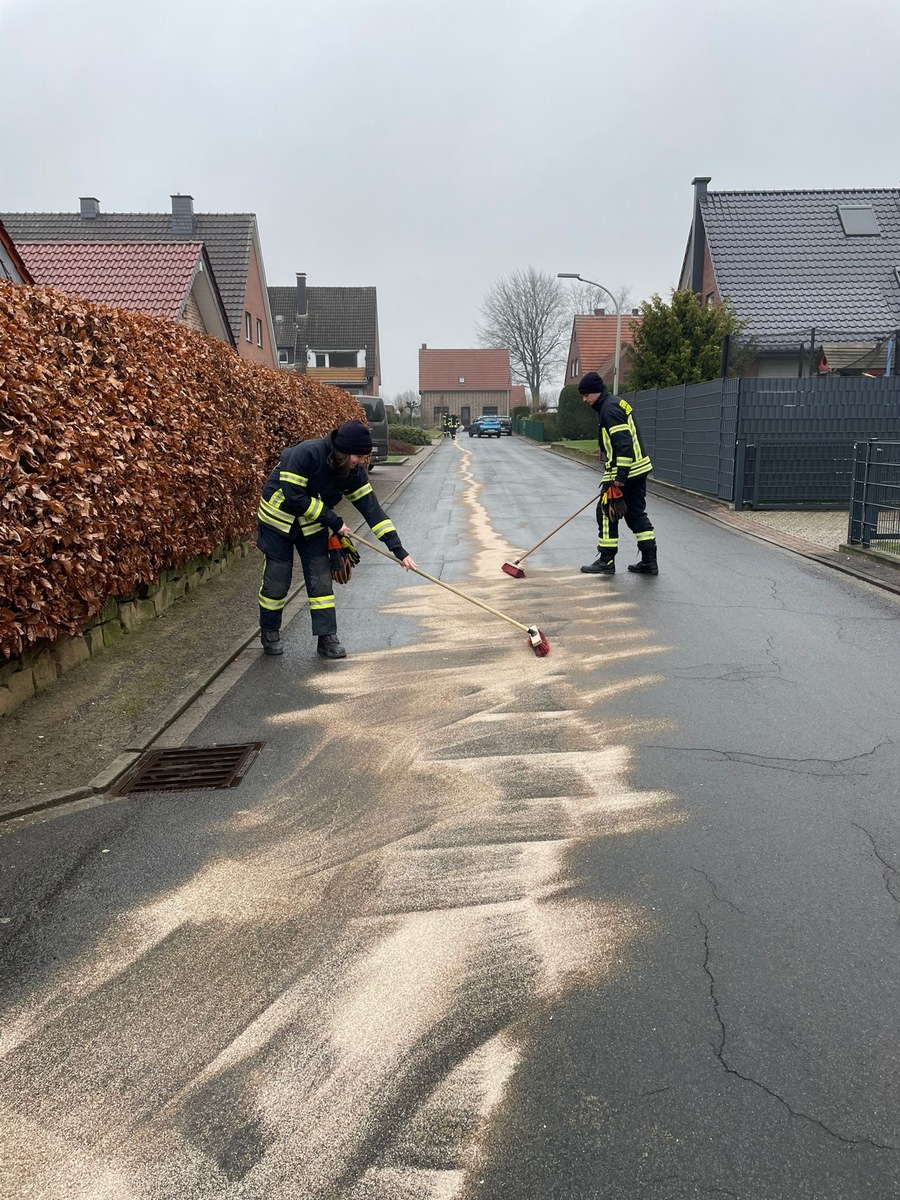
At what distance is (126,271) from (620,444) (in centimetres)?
1725

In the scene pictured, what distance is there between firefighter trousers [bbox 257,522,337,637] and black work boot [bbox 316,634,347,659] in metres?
0.05

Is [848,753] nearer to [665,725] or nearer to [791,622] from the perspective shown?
[665,725]

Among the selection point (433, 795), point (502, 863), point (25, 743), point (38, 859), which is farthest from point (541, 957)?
point (25, 743)

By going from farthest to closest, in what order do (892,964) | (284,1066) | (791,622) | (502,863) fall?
(791,622) < (502,863) < (892,964) < (284,1066)

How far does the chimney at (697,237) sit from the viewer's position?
32.2 metres

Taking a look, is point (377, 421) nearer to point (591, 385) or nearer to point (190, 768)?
point (591, 385)

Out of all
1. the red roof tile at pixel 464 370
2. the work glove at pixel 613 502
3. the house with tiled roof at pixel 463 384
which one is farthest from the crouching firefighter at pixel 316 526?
the red roof tile at pixel 464 370

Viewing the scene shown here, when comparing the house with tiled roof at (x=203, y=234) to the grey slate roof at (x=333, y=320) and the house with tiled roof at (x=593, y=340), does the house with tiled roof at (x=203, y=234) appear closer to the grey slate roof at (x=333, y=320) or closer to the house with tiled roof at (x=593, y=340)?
the house with tiled roof at (x=593, y=340)

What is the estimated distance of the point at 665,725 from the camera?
5.32 metres

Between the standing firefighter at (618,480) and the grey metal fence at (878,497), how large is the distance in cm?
283

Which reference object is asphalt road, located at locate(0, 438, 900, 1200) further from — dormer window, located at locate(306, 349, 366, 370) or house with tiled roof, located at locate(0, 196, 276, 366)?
dormer window, located at locate(306, 349, 366, 370)

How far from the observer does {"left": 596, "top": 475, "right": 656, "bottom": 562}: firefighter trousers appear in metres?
10.2

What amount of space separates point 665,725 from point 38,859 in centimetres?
318

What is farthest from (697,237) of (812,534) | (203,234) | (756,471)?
(812,534)
